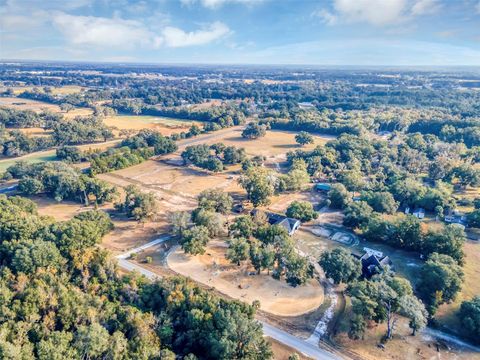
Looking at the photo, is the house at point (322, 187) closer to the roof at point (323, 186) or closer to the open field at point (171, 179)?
the roof at point (323, 186)

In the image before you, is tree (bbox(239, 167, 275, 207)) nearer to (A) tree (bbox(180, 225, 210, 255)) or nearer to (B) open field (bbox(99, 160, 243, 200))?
(B) open field (bbox(99, 160, 243, 200))

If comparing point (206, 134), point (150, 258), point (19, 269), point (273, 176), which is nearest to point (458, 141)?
point (273, 176)

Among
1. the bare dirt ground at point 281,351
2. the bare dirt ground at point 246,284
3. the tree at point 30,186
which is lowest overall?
the bare dirt ground at point 281,351

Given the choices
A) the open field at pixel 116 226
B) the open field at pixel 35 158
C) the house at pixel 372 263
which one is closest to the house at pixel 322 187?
the house at pixel 372 263

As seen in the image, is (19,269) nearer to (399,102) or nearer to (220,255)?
(220,255)

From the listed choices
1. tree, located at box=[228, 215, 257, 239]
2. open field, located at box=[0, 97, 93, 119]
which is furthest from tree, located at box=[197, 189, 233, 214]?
open field, located at box=[0, 97, 93, 119]

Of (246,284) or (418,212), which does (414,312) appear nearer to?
(246,284)
